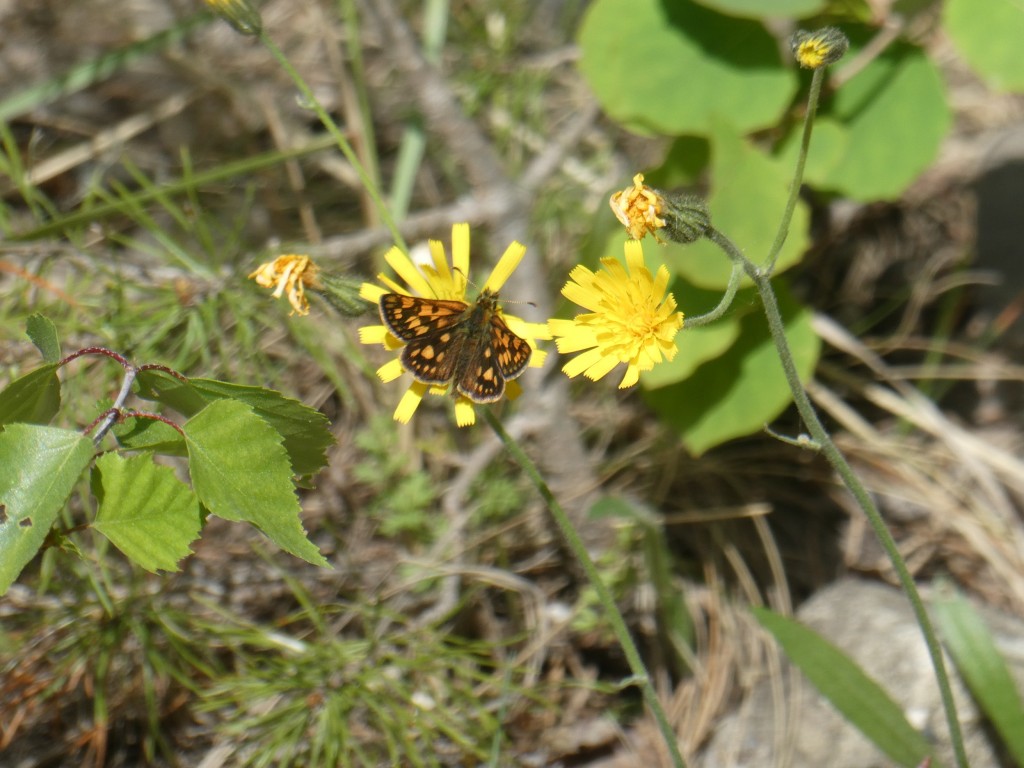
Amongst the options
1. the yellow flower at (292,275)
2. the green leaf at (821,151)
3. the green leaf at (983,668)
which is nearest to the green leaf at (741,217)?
the green leaf at (821,151)

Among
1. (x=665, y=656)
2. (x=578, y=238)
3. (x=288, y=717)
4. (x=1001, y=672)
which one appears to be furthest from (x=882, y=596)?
(x=288, y=717)

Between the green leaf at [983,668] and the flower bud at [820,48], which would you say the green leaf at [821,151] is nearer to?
the flower bud at [820,48]

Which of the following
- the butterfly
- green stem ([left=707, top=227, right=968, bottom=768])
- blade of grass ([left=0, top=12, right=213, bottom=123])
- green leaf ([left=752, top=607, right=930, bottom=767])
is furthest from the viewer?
blade of grass ([left=0, top=12, right=213, bottom=123])

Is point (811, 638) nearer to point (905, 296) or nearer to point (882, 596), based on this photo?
point (882, 596)

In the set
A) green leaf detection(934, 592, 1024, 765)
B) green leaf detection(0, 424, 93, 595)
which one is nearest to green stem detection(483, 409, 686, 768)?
green leaf detection(0, 424, 93, 595)

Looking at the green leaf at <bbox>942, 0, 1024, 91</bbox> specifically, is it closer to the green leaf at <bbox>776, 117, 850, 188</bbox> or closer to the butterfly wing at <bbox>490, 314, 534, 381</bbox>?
the green leaf at <bbox>776, 117, 850, 188</bbox>

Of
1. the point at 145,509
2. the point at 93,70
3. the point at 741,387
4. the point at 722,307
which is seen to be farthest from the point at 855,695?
the point at 93,70
